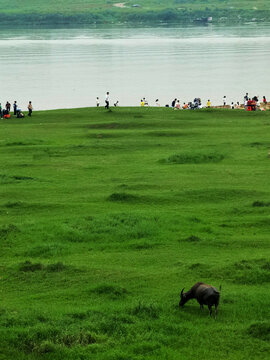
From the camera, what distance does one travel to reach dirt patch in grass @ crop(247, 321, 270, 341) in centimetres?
1361

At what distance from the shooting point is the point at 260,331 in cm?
1377

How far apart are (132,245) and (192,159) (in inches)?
560

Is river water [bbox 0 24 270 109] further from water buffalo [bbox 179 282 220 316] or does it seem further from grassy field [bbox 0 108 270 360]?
water buffalo [bbox 179 282 220 316]

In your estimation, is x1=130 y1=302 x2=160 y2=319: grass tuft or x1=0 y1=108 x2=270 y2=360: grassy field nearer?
x1=0 y1=108 x2=270 y2=360: grassy field

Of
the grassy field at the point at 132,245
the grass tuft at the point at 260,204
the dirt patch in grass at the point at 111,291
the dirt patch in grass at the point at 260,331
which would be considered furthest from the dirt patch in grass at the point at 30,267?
the grass tuft at the point at 260,204

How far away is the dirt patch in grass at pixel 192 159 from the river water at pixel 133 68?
38.1m

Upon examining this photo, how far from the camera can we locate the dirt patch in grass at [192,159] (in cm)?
3391

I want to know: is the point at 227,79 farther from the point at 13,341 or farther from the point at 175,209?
the point at 13,341

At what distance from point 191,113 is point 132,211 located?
91.9ft

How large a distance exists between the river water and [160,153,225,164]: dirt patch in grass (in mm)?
38067

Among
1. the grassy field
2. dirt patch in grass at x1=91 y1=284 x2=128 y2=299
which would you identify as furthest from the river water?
dirt patch in grass at x1=91 y1=284 x2=128 y2=299

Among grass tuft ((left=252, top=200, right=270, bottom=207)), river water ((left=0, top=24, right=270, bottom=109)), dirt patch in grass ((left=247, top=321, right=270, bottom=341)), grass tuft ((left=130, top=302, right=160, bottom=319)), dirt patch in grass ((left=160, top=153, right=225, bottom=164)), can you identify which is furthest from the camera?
river water ((left=0, top=24, right=270, bottom=109))

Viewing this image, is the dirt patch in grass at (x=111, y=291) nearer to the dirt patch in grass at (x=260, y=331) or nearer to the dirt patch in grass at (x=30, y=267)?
the dirt patch in grass at (x=30, y=267)

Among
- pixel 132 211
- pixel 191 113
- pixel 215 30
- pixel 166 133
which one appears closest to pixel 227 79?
pixel 191 113
